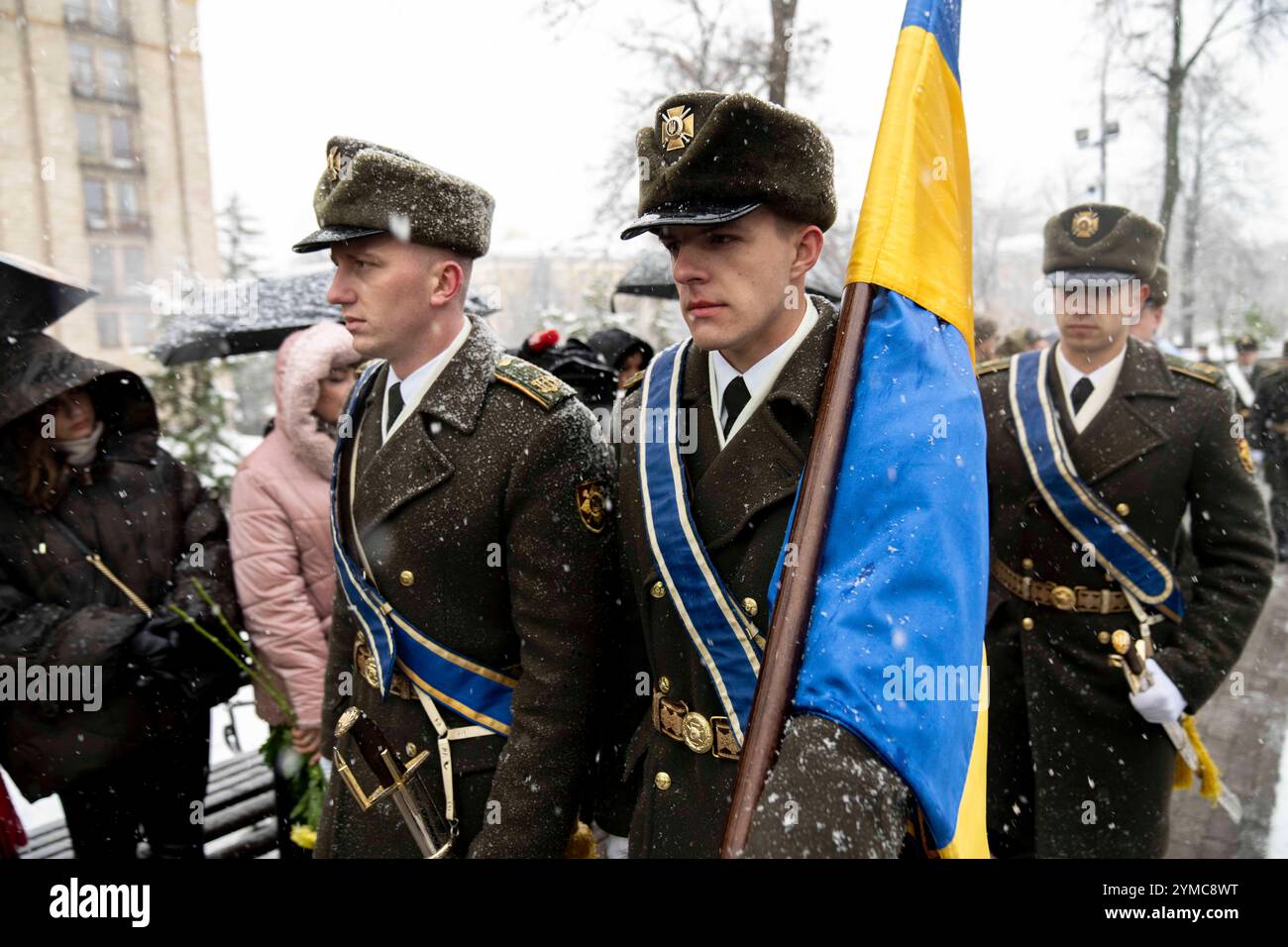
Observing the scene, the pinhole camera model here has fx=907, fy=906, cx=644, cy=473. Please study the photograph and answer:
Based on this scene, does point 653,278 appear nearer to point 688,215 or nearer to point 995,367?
→ point 995,367

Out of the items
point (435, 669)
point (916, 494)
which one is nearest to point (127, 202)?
point (435, 669)

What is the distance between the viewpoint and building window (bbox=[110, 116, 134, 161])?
25125mm

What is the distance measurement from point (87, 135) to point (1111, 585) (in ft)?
97.2

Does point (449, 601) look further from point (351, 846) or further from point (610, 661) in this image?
point (351, 846)

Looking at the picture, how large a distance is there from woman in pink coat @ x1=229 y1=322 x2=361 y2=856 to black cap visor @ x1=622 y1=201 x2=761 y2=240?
2.02 meters

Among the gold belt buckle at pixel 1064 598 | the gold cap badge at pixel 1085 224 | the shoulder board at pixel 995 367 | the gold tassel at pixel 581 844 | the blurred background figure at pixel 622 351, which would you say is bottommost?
the gold tassel at pixel 581 844

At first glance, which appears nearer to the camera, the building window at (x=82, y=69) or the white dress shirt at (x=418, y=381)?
the white dress shirt at (x=418, y=381)

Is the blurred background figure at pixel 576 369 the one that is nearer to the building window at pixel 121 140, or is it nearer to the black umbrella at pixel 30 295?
the black umbrella at pixel 30 295

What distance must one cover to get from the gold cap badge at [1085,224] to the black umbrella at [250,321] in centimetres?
291

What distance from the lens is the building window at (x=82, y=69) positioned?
22.3m

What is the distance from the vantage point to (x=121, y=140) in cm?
2639

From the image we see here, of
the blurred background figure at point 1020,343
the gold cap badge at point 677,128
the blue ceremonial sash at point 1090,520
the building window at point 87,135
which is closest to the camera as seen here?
the gold cap badge at point 677,128

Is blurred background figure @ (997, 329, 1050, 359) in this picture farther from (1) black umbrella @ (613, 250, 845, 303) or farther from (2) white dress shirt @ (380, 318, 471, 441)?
(2) white dress shirt @ (380, 318, 471, 441)

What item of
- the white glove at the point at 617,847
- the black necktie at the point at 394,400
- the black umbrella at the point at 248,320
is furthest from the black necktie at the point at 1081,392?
the black umbrella at the point at 248,320
